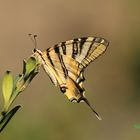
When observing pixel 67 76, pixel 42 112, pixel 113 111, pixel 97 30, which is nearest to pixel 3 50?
pixel 97 30

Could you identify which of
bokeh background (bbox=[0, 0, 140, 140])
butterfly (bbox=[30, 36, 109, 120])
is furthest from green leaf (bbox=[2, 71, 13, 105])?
bokeh background (bbox=[0, 0, 140, 140])

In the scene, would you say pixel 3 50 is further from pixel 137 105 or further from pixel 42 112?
pixel 42 112

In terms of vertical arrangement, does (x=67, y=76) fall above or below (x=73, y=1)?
below

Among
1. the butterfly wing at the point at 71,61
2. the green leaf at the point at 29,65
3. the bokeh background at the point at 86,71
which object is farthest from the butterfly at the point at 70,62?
the bokeh background at the point at 86,71

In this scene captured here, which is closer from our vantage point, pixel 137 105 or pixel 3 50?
pixel 137 105

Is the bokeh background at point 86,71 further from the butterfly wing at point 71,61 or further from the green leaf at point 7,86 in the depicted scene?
the green leaf at point 7,86

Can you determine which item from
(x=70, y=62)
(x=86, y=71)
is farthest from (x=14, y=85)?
(x=86, y=71)
